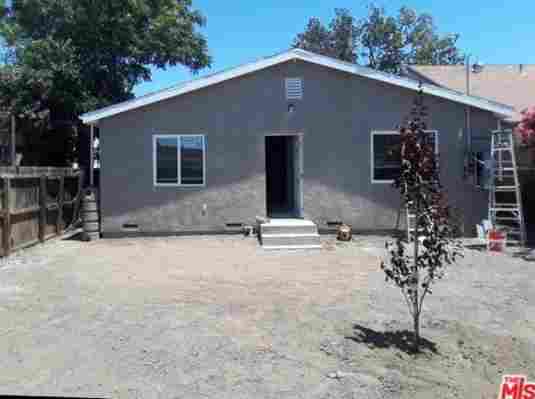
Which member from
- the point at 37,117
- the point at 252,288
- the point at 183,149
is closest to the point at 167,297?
the point at 252,288

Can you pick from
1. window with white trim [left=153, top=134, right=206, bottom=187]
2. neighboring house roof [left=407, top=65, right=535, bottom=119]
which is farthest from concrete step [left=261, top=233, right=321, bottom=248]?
neighboring house roof [left=407, top=65, right=535, bottom=119]

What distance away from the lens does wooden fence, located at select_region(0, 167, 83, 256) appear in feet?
29.9

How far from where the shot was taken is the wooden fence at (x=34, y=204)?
29.9 ft

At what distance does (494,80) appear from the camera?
16.8m

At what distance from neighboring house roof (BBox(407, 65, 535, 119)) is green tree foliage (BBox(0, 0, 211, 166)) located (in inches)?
399

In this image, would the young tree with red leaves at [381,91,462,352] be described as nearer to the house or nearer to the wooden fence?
the house

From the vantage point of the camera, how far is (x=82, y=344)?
4.58 meters

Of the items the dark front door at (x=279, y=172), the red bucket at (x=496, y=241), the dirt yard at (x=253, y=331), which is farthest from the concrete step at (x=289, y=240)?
the red bucket at (x=496, y=241)

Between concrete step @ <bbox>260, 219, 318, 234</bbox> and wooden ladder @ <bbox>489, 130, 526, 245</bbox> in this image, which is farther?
concrete step @ <bbox>260, 219, 318, 234</bbox>

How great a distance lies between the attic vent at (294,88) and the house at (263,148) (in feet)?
0.08

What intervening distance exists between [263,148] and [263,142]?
0.48 ft

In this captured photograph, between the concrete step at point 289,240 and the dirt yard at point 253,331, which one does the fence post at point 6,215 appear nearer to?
the dirt yard at point 253,331

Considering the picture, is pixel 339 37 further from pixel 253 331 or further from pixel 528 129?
pixel 253 331

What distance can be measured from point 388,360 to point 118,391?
Result: 7.74ft
